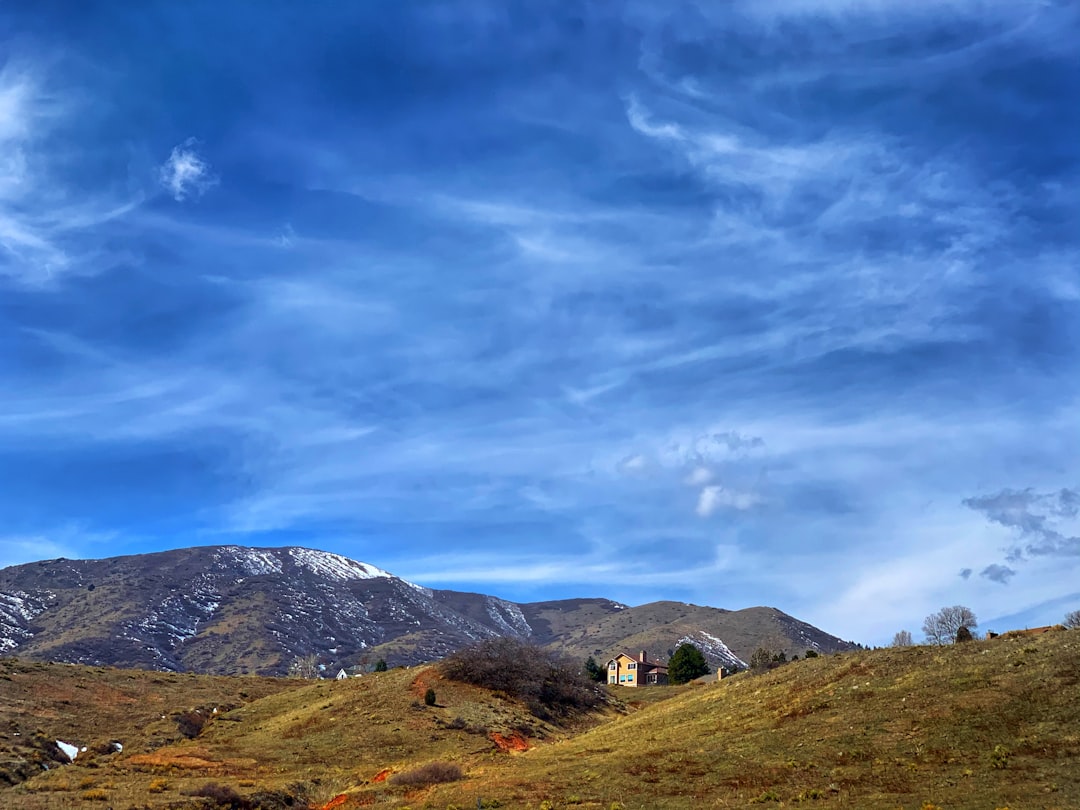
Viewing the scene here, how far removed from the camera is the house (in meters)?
165

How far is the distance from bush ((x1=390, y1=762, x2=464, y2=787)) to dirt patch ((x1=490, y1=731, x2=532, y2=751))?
1824cm

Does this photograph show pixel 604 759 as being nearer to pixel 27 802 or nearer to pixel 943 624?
pixel 27 802

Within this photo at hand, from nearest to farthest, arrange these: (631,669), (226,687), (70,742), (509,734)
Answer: (70,742) < (509,734) < (226,687) < (631,669)

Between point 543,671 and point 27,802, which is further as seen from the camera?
point 543,671

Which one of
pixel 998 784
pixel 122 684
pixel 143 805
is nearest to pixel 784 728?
pixel 998 784

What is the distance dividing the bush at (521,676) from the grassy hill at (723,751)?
1024 cm

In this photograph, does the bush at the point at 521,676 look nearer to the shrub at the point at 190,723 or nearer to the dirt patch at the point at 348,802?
the shrub at the point at 190,723

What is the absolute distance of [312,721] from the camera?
74625 mm

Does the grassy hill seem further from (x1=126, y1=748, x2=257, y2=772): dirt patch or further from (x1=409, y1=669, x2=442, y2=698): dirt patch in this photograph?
(x1=409, y1=669, x2=442, y2=698): dirt patch

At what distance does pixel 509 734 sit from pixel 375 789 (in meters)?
28.0

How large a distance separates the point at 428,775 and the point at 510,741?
23669 mm

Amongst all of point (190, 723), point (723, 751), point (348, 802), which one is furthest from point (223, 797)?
point (190, 723)

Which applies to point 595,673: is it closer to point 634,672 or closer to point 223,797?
point 634,672

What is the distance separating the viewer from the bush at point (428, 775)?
45812 mm
